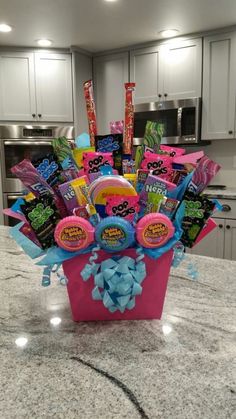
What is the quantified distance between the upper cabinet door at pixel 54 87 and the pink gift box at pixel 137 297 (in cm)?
292

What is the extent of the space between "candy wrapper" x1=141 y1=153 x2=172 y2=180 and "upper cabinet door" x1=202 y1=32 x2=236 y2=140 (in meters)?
2.44

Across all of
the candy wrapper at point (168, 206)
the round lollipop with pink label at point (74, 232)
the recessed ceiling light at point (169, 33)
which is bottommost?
the round lollipop with pink label at point (74, 232)

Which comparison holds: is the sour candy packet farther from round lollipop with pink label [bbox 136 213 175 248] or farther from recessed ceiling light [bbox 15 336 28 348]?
recessed ceiling light [bbox 15 336 28 348]

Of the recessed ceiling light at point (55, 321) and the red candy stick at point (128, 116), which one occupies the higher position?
the red candy stick at point (128, 116)

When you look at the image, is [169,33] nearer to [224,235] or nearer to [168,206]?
[224,235]

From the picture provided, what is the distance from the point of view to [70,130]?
10.9 ft

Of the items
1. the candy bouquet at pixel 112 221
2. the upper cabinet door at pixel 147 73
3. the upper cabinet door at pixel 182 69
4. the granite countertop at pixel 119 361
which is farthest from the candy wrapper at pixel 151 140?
the upper cabinet door at pixel 147 73

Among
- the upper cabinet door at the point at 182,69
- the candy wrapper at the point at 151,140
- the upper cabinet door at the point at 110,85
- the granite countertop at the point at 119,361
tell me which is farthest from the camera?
the upper cabinet door at the point at 110,85

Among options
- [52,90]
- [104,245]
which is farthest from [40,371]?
[52,90]

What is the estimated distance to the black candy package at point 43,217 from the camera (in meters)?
0.60

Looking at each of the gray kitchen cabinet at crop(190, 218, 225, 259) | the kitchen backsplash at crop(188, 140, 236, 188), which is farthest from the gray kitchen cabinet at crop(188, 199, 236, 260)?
the kitchen backsplash at crop(188, 140, 236, 188)

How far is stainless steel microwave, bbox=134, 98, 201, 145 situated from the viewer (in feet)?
9.55

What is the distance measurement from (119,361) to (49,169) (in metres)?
0.37

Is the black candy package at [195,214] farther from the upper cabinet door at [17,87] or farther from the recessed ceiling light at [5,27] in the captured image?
the upper cabinet door at [17,87]
